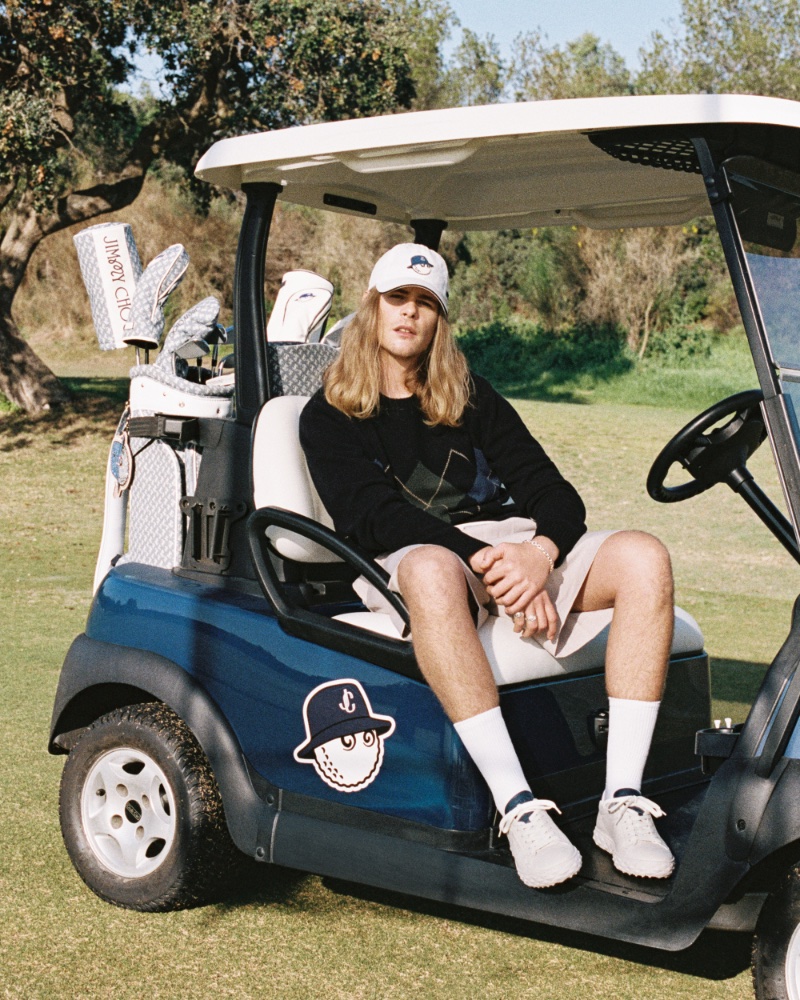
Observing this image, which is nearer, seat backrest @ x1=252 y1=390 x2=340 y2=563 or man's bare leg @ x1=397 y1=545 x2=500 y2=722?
man's bare leg @ x1=397 y1=545 x2=500 y2=722

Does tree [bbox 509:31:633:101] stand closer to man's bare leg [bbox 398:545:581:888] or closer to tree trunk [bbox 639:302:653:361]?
tree trunk [bbox 639:302:653:361]

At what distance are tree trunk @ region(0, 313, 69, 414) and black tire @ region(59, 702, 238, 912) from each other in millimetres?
12156

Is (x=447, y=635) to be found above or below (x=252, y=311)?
below

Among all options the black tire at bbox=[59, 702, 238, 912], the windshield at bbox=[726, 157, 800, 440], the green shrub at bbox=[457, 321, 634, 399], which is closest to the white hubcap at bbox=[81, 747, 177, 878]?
the black tire at bbox=[59, 702, 238, 912]

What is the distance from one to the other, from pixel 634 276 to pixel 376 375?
1890 centimetres

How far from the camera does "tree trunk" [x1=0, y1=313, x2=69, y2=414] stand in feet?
47.2

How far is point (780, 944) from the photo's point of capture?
83.5 inches

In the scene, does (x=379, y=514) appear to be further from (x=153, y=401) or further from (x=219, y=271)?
(x=219, y=271)

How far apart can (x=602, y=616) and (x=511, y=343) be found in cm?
1937

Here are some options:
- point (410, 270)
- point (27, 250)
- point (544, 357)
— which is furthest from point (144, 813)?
point (544, 357)

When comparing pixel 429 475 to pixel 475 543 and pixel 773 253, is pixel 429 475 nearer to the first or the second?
pixel 475 543

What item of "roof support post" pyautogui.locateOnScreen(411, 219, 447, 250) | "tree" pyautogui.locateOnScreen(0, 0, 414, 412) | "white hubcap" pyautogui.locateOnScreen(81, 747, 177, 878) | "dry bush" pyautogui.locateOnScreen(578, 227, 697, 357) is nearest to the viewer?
"white hubcap" pyautogui.locateOnScreen(81, 747, 177, 878)

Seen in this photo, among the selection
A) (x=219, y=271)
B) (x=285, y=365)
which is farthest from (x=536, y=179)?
(x=219, y=271)

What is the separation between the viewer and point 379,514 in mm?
2730
